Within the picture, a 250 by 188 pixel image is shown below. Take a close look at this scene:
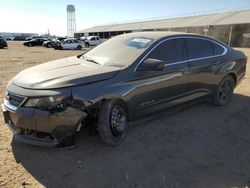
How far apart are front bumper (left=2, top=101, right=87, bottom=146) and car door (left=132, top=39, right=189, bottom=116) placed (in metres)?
1.13

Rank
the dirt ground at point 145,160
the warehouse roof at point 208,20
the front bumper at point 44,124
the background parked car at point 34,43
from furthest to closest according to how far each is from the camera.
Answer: the warehouse roof at point 208,20
the background parked car at point 34,43
the front bumper at point 44,124
the dirt ground at point 145,160

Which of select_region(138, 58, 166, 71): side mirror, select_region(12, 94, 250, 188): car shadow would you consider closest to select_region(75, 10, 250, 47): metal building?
select_region(12, 94, 250, 188): car shadow

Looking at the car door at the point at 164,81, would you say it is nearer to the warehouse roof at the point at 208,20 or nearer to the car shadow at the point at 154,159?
the car shadow at the point at 154,159

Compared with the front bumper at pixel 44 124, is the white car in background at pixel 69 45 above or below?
below

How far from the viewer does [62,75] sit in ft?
13.5

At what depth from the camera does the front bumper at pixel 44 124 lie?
3.76 metres

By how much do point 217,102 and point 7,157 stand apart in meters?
4.52

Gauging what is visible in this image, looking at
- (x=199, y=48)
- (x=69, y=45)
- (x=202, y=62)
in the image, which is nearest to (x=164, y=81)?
(x=202, y=62)

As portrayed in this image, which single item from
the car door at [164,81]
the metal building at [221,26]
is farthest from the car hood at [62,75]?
the metal building at [221,26]

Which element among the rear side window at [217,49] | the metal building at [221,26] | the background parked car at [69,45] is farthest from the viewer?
the metal building at [221,26]

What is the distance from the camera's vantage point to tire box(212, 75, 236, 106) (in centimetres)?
655

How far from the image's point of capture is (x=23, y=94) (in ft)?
12.7

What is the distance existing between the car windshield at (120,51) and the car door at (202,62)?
1111mm

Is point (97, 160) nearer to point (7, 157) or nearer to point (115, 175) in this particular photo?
point (115, 175)
